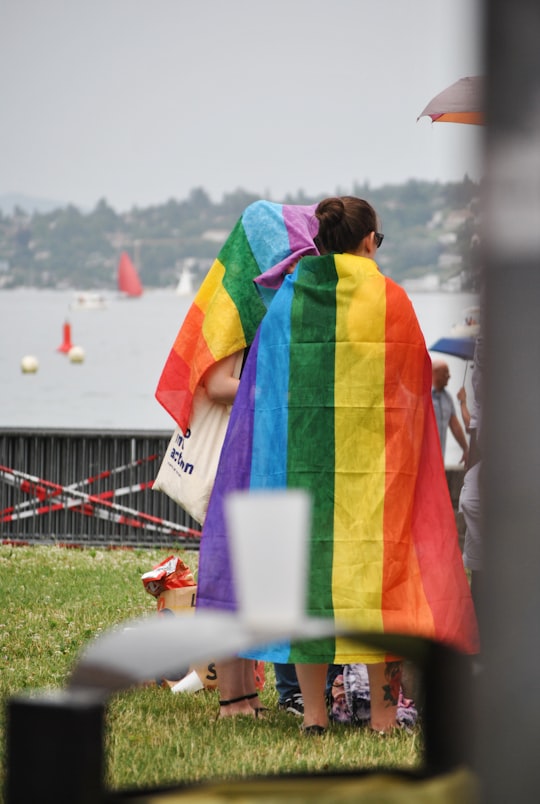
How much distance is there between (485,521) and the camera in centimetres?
181

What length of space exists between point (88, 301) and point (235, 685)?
63.5 metres

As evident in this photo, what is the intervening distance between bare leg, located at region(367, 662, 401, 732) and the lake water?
738 centimetres

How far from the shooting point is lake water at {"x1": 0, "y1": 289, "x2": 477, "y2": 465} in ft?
118

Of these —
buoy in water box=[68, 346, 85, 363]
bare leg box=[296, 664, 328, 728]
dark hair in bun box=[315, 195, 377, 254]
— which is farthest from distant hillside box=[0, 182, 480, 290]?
bare leg box=[296, 664, 328, 728]

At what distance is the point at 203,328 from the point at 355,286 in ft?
2.79

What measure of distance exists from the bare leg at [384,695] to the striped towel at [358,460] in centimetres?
31

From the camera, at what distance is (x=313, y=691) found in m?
4.64

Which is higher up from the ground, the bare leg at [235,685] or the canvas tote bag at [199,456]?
the canvas tote bag at [199,456]

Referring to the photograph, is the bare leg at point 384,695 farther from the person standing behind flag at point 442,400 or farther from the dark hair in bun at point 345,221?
the person standing behind flag at point 442,400

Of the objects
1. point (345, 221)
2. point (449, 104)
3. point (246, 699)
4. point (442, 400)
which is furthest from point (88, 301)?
point (345, 221)

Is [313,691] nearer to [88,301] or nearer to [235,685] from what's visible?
[235,685]

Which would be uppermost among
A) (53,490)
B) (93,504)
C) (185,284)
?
(185,284)

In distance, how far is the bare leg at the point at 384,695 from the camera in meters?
4.69

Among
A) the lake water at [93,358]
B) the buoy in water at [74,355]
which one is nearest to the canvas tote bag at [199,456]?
the lake water at [93,358]
